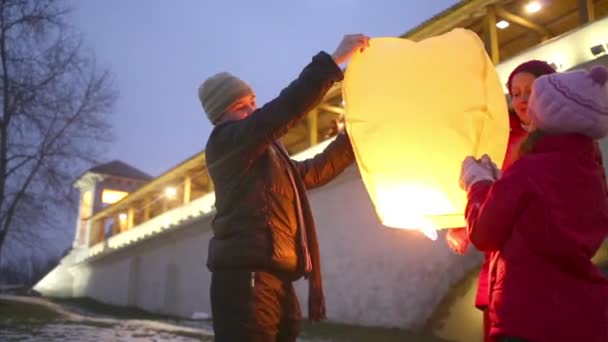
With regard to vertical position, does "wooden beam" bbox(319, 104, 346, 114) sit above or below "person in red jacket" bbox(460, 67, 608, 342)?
above

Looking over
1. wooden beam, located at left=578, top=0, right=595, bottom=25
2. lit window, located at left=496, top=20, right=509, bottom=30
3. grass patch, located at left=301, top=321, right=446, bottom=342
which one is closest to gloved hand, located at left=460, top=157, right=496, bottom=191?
grass patch, located at left=301, top=321, right=446, bottom=342

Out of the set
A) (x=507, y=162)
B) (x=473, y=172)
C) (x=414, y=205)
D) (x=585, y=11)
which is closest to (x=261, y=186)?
(x=414, y=205)

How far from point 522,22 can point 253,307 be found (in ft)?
36.3

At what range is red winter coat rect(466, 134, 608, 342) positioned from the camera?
184 centimetres

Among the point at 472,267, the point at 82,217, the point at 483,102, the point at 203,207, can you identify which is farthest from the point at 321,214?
the point at 82,217

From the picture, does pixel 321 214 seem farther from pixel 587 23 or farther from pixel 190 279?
pixel 190 279

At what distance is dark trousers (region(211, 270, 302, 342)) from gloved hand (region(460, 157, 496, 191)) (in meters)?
0.91

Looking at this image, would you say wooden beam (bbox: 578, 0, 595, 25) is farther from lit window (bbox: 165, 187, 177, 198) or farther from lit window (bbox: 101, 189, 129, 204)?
lit window (bbox: 101, 189, 129, 204)

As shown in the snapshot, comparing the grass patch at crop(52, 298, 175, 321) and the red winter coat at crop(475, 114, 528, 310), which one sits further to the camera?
the grass patch at crop(52, 298, 175, 321)

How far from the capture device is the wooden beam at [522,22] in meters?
10.8

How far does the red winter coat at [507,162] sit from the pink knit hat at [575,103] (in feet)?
0.69

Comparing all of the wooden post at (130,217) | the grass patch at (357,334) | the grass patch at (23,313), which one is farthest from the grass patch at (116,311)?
the grass patch at (357,334)

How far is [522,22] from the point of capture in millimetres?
11500

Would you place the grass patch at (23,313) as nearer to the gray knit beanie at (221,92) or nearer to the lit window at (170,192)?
the lit window at (170,192)
